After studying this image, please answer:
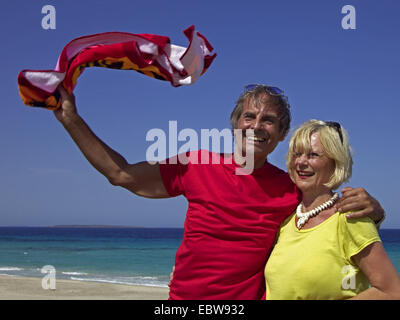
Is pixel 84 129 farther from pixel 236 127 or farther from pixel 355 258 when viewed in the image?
pixel 355 258

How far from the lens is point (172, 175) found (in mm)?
3160

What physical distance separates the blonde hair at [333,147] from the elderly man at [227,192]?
0.53 feet

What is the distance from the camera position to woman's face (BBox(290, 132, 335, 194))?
9.75ft

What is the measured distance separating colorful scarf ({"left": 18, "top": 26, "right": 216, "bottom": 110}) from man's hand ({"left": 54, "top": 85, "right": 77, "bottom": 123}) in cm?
2

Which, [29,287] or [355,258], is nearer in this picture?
[355,258]

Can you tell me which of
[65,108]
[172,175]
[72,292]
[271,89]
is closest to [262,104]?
[271,89]

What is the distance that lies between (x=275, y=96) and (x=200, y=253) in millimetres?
1157

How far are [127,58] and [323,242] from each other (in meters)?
1.58

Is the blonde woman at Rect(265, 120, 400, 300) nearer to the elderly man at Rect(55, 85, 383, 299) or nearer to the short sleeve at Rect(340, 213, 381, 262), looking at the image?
the short sleeve at Rect(340, 213, 381, 262)

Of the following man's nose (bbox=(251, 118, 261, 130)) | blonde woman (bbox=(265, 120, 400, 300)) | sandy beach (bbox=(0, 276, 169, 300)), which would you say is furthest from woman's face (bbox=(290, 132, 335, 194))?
sandy beach (bbox=(0, 276, 169, 300))

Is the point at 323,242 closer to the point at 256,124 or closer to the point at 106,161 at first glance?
the point at 256,124
